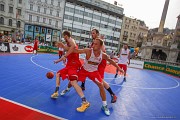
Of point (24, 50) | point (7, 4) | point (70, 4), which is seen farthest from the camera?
point (70, 4)

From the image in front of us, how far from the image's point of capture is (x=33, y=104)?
452 cm

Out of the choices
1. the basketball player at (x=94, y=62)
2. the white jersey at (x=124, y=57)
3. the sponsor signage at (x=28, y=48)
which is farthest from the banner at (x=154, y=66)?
the basketball player at (x=94, y=62)

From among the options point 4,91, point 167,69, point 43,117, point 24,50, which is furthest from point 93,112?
point 167,69

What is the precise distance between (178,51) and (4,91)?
4100cm

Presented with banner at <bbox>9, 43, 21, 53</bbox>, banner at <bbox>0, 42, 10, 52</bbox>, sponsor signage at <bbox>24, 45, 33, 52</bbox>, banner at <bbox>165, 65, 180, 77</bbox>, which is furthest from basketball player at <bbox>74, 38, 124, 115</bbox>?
banner at <bbox>165, 65, 180, 77</bbox>

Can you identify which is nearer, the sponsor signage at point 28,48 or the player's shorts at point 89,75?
the player's shorts at point 89,75

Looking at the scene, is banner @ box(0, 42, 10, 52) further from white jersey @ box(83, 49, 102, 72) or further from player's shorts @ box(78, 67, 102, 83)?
white jersey @ box(83, 49, 102, 72)

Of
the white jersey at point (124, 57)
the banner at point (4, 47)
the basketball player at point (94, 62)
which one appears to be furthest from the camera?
the banner at point (4, 47)

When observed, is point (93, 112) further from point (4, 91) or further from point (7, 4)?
point (7, 4)

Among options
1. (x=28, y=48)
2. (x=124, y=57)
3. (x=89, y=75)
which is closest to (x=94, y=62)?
(x=89, y=75)

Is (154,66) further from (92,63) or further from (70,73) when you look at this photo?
(70,73)

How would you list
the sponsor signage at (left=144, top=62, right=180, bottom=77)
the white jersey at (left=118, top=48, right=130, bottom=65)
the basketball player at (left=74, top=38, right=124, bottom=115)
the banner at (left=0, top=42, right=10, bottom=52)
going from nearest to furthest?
the basketball player at (left=74, top=38, right=124, bottom=115) < the white jersey at (left=118, top=48, right=130, bottom=65) < the banner at (left=0, top=42, right=10, bottom=52) < the sponsor signage at (left=144, top=62, right=180, bottom=77)

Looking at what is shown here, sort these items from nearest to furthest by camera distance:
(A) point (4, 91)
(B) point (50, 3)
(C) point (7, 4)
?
(A) point (4, 91)
(C) point (7, 4)
(B) point (50, 3)

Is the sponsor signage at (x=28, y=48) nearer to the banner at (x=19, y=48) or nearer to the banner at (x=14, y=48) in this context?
the banner at (x=19, y=48)
